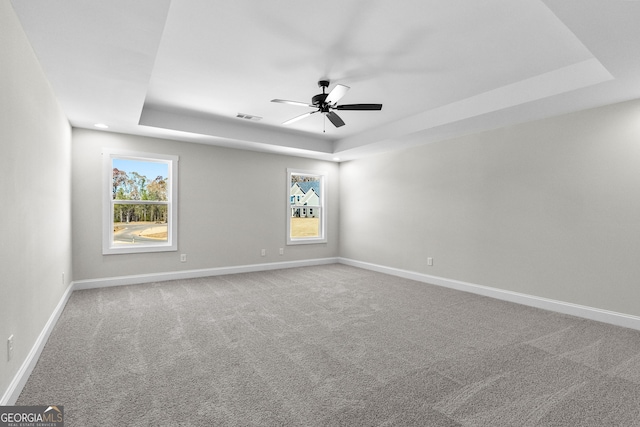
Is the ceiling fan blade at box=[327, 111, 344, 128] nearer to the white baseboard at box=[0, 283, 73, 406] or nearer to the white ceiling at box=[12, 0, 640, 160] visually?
the white ceiling at box=[12, 0, 640, 160]

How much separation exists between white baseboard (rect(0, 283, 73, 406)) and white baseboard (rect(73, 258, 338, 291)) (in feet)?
4.68

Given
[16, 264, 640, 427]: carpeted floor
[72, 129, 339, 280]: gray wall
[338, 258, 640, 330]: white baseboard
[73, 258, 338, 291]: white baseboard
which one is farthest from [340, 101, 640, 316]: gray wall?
[72, 129, 339, 280]: gray wall

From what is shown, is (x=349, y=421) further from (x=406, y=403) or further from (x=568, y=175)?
(x=568, y=175)

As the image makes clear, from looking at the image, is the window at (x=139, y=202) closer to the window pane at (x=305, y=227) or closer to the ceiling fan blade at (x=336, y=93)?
→ the window pane at (x=305, y=227)

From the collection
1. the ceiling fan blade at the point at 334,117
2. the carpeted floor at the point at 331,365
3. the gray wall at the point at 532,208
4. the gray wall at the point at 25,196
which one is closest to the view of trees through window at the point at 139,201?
the carpeted floor at the point at 331,365

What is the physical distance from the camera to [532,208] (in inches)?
161

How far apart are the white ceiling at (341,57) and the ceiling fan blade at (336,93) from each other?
25 cm

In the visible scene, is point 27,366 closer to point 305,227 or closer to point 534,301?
point 534,301

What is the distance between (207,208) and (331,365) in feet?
13.3

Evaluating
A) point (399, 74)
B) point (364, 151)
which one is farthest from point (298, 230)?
point (399, 74)

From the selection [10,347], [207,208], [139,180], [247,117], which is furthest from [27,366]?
[247,117]

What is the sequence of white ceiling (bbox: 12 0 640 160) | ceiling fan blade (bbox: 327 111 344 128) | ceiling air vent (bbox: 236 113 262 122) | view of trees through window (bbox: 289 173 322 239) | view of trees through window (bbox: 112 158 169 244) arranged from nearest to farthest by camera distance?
white ceiling (bbox: 12 0 640 160)
ceiling fan blade (bbox: 327 111 344 128)
ceiling air vent (bbox: 236 113 262 122)
view of trees through window (bbox: 112 158 169 244)
view of trees through window (bbox: 289 173 322 239)

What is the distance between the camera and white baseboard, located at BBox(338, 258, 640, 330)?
3.35m

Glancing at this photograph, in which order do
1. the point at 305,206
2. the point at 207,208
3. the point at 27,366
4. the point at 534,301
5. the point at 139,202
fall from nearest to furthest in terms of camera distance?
the point at 27,366 → the point at 534,301 → the point at 139,202 → the point at 207,208 → the point at 305,206
